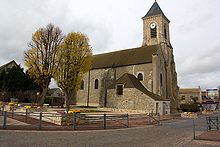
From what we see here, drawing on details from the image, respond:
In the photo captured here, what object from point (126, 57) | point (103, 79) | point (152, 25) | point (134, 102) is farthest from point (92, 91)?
point (152, 25)

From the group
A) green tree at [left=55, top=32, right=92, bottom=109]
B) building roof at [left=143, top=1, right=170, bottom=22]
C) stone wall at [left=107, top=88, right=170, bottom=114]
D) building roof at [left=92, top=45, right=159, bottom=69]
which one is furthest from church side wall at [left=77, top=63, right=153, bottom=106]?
building roof at [left=143, top=1, right=170, bottom=22]

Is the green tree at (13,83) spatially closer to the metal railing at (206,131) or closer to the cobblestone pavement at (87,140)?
the cobblestone pavement at (87,140)

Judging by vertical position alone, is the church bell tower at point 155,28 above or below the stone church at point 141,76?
above

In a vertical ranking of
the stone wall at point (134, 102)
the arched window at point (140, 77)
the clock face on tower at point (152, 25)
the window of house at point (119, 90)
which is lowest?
the stone wall at point (134, 102)

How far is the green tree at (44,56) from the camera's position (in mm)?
29312

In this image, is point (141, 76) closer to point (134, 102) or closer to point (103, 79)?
point (134, 102)

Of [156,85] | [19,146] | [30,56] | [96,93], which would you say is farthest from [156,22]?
[19,146]

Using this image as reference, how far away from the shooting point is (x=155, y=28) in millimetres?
43188

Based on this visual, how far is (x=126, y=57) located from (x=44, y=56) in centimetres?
1589

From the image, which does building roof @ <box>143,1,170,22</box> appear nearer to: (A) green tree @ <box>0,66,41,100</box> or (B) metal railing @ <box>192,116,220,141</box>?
(A) green tree @ <box>0,66,41,100</box>

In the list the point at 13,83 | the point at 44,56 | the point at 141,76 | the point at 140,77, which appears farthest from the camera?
the point at 13,83

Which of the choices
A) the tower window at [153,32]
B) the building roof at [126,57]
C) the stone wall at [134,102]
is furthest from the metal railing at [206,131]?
the tower window at [153,32]

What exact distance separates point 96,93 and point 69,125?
2421 centimetres

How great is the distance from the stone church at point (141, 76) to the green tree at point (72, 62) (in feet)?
20.9
